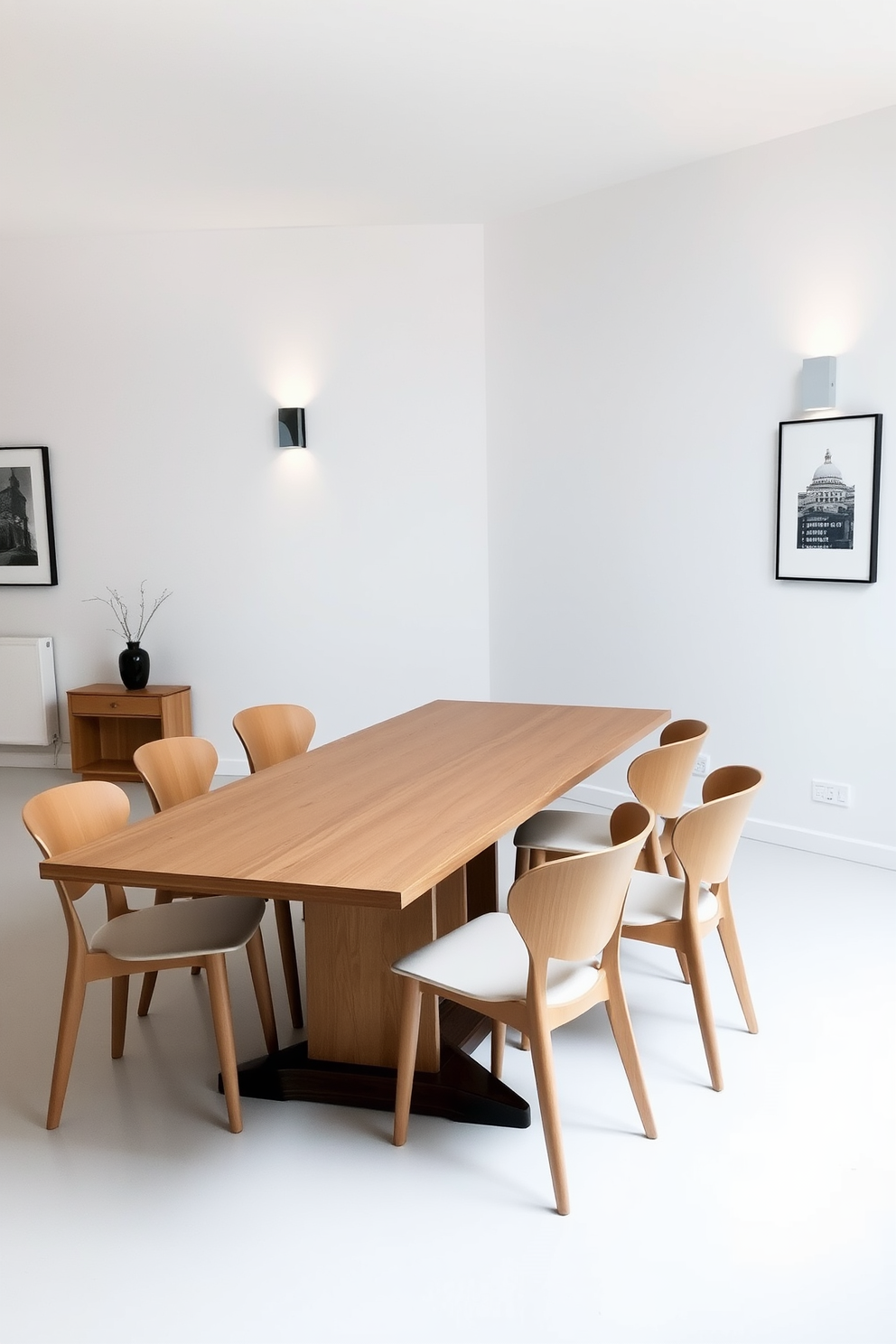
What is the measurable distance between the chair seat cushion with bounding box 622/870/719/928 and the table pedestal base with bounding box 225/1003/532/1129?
0.53 metres

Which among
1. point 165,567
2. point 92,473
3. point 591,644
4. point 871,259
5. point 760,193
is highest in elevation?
point 760,193

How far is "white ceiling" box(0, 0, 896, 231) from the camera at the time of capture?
358 centimetres

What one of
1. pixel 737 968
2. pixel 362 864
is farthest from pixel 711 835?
pixel 362 864

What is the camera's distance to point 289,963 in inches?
130

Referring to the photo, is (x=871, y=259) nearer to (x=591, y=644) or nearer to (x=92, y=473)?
(x=591, y=644)

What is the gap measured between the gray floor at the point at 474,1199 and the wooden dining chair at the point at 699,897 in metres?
0.27

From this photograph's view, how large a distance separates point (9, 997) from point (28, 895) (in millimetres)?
1056

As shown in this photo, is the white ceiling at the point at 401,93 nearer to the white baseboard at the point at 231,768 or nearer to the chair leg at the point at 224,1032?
the chair leg at the point at 224,1032

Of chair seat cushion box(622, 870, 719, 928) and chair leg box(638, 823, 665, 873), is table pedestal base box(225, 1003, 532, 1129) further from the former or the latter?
chair leg box(638, 823, 665, 873)

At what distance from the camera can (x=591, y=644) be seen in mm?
5695

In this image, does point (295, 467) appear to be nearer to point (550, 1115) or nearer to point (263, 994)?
point (263, 994)

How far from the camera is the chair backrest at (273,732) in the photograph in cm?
389

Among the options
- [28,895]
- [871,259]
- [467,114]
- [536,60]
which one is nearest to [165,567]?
[28,895]

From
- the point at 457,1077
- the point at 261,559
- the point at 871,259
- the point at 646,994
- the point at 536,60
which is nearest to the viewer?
the point at 457,1077
